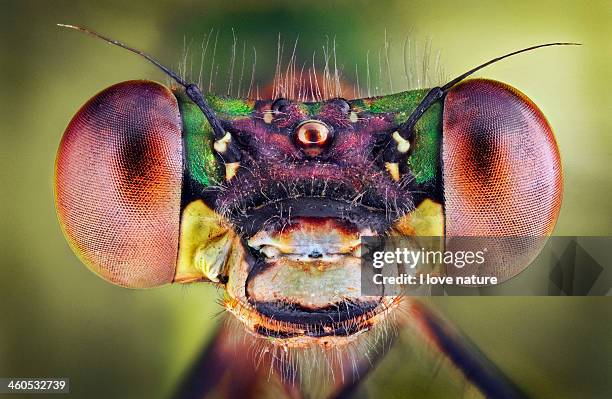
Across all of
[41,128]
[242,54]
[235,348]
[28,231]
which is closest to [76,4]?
[41,128]

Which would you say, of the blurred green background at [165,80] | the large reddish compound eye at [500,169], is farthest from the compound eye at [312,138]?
the blurred green background at [165,80]

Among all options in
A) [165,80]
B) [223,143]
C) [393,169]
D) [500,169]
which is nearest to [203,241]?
[223,143]

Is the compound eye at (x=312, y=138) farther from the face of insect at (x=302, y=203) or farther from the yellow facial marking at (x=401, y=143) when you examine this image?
the yellow facial marking at (x=401, y=143)

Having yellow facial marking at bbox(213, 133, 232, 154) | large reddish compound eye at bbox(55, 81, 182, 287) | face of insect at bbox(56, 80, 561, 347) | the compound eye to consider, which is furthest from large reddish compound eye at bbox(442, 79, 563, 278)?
large reddish compound eye at bbox(55, 81, 182, 287)

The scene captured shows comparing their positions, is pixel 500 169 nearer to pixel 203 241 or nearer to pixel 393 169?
pixel 393 169

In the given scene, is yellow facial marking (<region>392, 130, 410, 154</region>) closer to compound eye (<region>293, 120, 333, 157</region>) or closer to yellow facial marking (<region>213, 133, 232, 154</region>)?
compound eye (<region>293, 120, 333, 157</region>)
